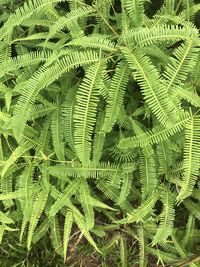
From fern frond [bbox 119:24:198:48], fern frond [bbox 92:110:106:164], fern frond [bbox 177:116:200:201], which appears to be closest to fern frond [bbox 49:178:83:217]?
fern frond [bbox 92:110:106:164]

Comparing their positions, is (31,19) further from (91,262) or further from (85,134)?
(91,262)

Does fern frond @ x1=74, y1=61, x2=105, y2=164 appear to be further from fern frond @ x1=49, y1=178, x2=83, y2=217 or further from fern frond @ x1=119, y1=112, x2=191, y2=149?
fern frond @ x1=49, y1=178, x2=83, y2=217

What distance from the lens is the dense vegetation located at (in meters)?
2.62

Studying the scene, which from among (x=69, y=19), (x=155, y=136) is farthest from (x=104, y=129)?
(x=69, y=19)

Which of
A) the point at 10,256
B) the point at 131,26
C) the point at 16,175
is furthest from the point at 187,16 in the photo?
the point at 10,256

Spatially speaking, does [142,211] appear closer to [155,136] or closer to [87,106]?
[155,136]

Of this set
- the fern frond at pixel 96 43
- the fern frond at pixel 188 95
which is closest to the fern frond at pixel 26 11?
the fern frond at pixel 96 43

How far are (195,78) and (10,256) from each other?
242 centimetres

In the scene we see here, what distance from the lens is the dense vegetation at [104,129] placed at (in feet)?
8.61

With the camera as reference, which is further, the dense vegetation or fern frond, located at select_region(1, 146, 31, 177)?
fern frond, located at select_region(1, 146, 31, 177)

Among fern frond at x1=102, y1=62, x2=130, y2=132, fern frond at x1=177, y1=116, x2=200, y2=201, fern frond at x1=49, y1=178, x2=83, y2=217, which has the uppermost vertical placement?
fern frond at x1=102, y1=62, x2=130, y2=132

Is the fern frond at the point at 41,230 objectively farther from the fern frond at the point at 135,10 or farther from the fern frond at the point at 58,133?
the fern frond at the point at 135,10

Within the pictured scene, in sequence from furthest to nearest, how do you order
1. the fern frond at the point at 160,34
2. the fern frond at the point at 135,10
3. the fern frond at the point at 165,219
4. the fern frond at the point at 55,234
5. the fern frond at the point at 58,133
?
the fern frond at the point at 55,234
the fern frond at the point at 58,133
the fern frond at the point at 165,219
the fern frond at the point at 135,10
the fern frond at the point at 160,34

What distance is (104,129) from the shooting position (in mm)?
2676
